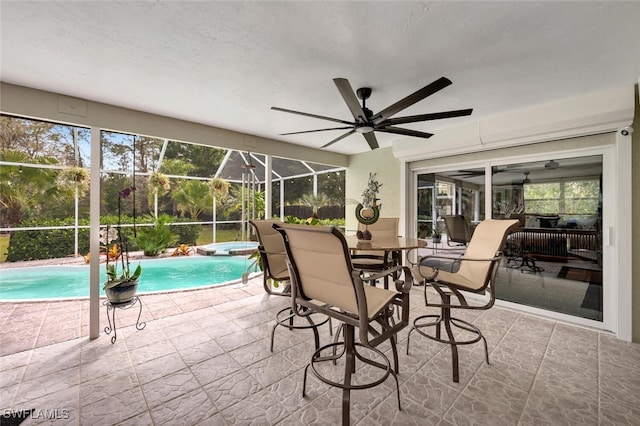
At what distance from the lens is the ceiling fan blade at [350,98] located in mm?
1826

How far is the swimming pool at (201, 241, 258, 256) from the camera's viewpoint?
24.5 feet

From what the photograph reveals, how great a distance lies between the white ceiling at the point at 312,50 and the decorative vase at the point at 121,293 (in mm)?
1957

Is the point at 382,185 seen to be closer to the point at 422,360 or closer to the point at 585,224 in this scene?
the point at 585,224

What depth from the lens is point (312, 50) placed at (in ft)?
6.37

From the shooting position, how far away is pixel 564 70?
2230 millimetres

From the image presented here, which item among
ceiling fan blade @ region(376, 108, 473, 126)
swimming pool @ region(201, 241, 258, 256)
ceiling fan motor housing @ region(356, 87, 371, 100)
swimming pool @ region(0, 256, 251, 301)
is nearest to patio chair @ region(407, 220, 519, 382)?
ceiling fan blade @ region(376, 108, 473, 126)

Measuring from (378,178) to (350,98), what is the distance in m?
3.18

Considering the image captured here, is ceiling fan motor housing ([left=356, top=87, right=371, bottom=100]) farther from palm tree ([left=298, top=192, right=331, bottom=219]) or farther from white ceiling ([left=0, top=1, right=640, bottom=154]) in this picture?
palm tree ([left=298, top=192, right=331, bottom=219])

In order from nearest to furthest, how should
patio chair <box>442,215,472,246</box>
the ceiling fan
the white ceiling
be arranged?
the white ceiling
the ceiling fan
patio chair <box>442,215,472,246</box>

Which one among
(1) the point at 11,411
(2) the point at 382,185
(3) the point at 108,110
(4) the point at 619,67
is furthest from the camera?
(2) the point at 382,185

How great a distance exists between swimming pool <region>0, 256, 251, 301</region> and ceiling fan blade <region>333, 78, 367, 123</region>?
386 cm

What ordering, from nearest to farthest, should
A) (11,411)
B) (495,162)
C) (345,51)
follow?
(11,411)
(345,51)
(495,162)

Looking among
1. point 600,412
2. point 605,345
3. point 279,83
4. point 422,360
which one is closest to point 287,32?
point 279,83

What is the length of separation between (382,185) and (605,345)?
3411 millimetres
